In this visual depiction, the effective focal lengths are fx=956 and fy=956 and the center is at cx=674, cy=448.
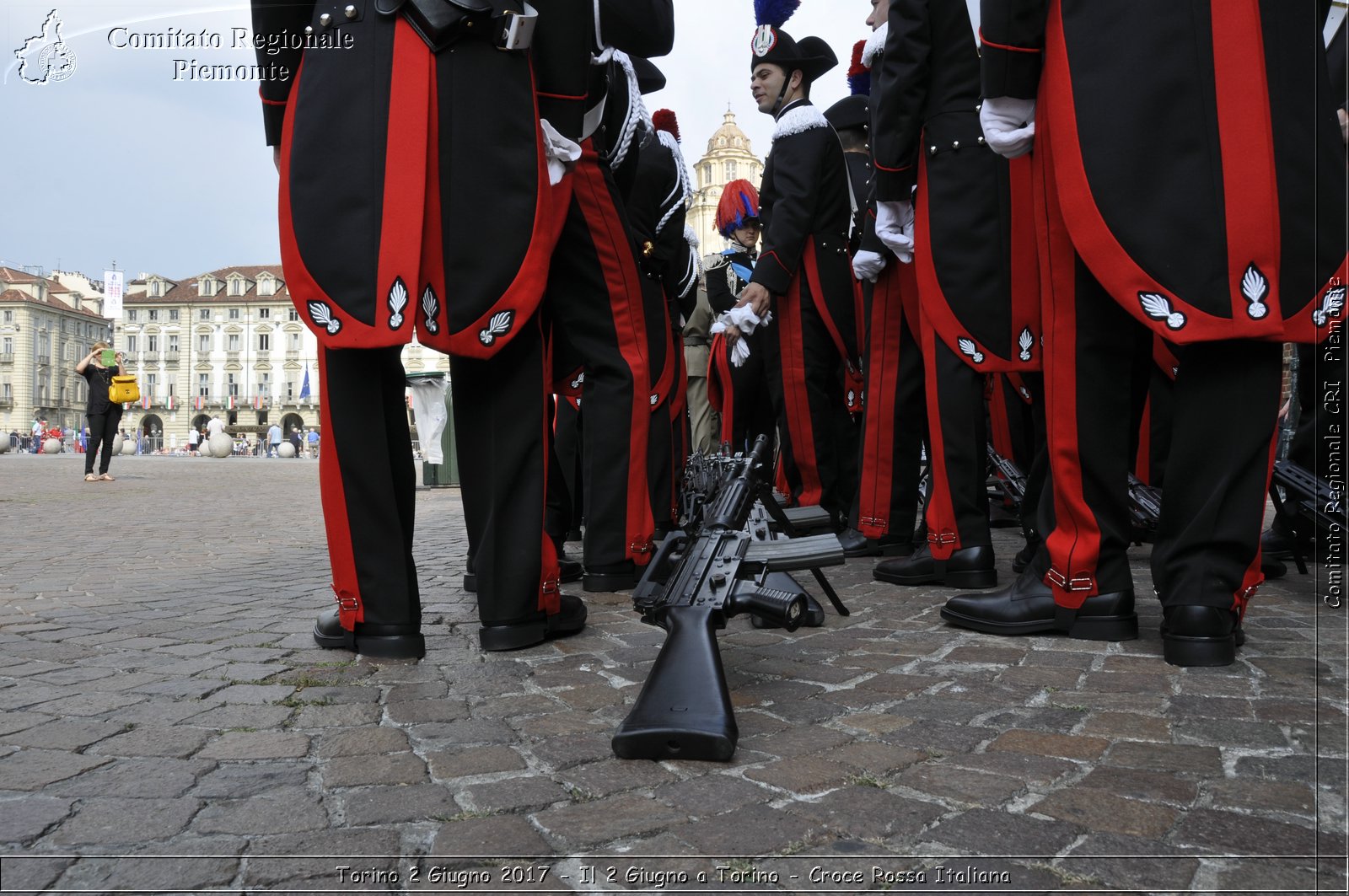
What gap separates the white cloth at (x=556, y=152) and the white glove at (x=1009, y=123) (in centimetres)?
114

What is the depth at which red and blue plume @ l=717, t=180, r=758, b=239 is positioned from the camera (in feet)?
24.3

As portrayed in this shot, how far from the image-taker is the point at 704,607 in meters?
1.93

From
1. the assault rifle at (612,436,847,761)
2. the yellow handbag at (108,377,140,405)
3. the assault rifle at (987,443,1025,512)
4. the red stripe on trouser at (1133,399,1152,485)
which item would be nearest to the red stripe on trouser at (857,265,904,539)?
the assault rifle at (987,443,1025,512)

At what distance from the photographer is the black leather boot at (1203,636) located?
2.23m

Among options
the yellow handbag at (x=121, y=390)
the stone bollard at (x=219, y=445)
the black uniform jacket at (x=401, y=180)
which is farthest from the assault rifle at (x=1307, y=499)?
the stone bollard at (x=219, y=445)

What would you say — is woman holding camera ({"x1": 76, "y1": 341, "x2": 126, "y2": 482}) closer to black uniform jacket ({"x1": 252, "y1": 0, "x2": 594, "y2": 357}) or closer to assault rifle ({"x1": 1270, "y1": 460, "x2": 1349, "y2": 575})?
black uniform jacket ({"x1": 252, "y1": 0, "x2": 594, "y2": 357})

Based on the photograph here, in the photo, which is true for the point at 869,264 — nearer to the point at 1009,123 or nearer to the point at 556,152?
the point at 1009,123

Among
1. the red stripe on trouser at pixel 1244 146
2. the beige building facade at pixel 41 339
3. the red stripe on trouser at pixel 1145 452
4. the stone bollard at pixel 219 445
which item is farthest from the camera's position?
the beige building facade at pixel 41 339

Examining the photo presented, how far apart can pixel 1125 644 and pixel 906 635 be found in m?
0.57

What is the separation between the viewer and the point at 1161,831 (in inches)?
54.1

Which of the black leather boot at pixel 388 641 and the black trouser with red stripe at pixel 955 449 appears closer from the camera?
the black leather boot at pixel 388 641

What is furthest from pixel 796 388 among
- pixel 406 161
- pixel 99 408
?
pixel 99 408

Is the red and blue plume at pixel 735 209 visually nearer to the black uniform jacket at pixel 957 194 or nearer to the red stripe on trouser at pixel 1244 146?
the black uniform jacket at pixel 957 194

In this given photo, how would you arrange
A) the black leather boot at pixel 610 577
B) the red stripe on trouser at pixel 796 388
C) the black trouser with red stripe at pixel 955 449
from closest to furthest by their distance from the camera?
the black trouser with red stripe at pixel 955 449 < the black leather boot at pixel 610 577 < the red stripe on trouser at pixel 796 388
